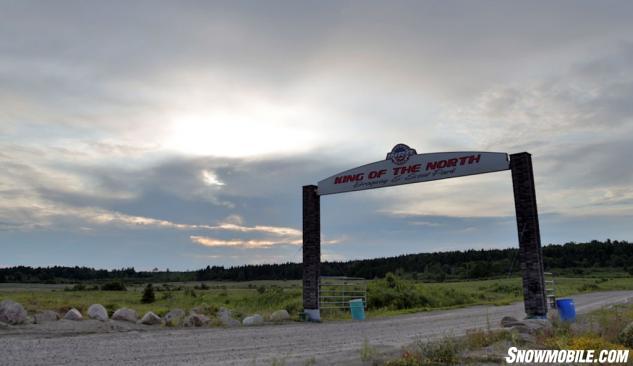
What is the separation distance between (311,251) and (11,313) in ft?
38.8

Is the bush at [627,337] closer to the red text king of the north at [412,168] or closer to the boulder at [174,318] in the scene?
the red text king of the north at [412,168]

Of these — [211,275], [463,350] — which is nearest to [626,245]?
[211,275]

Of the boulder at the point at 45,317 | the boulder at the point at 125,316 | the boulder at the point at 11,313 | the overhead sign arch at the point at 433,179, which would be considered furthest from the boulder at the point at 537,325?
the boulder at the point at 11,313

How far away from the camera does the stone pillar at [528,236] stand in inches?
678

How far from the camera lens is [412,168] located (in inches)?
820

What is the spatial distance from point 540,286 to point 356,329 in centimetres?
655

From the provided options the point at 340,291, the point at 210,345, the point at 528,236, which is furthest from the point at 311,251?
the point at 210,345

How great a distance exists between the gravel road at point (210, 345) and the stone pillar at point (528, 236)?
269 centimetres

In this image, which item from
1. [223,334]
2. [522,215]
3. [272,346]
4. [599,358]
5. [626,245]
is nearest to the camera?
[599,358]

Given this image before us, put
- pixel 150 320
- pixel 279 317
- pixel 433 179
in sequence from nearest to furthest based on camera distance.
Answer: pixel 150 320
pixel 433 179
pixel 279 317

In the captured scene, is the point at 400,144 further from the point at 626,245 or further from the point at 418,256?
the point at 626,245

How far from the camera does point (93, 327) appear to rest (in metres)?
17.3
